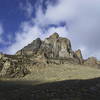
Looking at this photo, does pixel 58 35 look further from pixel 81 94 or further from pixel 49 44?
pixel 81 94

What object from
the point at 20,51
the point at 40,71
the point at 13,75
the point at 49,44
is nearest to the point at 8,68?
the point at 13,75

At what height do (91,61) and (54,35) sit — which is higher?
(54,35)

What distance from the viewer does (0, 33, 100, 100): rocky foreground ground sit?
25.0 m

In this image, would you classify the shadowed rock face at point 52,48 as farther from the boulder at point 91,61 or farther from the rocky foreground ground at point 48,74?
the boulder at point 91,61

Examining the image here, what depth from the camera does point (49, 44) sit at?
165750 millimetres

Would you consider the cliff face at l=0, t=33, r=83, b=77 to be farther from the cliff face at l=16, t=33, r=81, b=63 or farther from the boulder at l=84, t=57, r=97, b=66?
the boulder at l=84, t=57, r=97, b=66

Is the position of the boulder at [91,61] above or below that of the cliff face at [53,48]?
below

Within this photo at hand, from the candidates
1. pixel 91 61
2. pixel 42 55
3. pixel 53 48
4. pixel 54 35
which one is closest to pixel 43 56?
pixel 42 55

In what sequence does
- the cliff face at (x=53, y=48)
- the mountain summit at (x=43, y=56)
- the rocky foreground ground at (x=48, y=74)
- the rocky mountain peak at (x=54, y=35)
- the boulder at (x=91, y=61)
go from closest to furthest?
1. the rocky foreground ground at (x=48, y=74)
2. the mountain summit at (x=43, y=56)
3. the cliff face at (x=53, y=48)
4. the boulder at (x=91, y=61)
5. the rocky mountain peak at (x=54, y=35)

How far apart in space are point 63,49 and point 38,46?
19.1m

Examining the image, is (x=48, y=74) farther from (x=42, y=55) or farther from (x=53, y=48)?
(x=53, y=48)

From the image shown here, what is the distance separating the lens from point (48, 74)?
10000 centimetres

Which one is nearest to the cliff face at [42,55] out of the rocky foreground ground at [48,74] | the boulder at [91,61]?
the rocky foreground ground at [48,74]

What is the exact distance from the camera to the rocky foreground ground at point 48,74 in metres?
25.0
